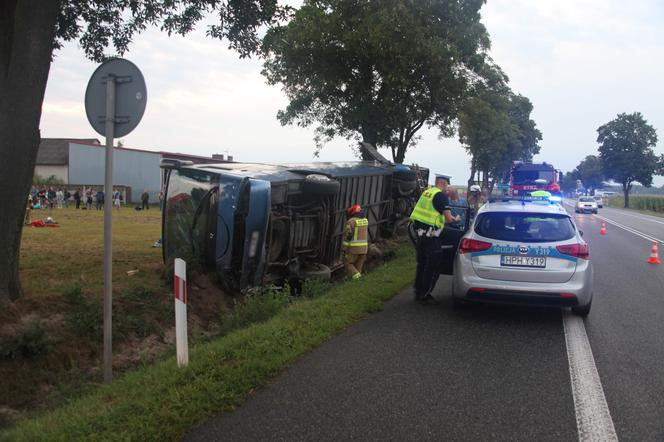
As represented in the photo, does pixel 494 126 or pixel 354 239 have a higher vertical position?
pixel 494 126

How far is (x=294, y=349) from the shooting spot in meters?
5.07

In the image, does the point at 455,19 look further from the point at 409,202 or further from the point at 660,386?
the point at 660,386

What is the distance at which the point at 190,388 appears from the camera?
4020 mm

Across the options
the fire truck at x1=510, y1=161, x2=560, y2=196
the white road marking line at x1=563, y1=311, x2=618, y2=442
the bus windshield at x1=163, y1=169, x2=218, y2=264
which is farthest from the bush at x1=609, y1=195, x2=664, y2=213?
the bus windshield at x1=163, y1=169, x2=218, y2=264

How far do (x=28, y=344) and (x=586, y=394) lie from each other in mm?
5355

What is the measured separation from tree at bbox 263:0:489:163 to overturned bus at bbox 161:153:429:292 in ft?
22.9

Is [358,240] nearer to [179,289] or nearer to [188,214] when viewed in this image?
[188,214]

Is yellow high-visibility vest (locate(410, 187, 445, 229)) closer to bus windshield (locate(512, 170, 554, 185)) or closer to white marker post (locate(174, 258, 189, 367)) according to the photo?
white marker post (locate(174, 258, 189, 367))

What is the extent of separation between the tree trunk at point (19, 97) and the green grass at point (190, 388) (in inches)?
100

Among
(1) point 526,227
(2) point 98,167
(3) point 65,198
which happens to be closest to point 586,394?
(1) point 526,227

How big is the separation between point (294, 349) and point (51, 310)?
3249 millimetres

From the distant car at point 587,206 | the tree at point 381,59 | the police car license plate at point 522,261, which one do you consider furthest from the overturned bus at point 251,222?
the distant car at point 587,206

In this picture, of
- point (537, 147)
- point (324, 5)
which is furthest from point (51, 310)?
point (537, 147)

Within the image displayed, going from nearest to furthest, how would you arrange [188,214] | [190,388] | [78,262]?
[190,388]
[188,214]
[78,262]
